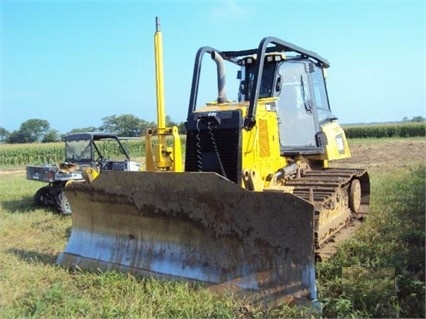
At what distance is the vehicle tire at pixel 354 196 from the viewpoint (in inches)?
259

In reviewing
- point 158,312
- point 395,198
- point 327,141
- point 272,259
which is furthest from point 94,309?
point 395,198

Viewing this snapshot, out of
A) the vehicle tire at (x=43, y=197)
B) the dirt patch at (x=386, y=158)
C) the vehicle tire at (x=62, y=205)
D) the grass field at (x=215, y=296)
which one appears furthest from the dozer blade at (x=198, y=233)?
the dirt patch at (x=386, y=158)

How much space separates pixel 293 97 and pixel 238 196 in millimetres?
2262

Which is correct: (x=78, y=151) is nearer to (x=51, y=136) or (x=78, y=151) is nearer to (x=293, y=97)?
(x=293, y=97)

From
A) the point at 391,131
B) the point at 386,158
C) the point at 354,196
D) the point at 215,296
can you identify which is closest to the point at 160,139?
the point at 215,296

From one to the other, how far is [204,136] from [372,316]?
2580 millimetres

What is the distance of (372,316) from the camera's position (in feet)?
11.8

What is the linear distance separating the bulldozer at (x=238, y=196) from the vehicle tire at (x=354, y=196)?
0.07 ft

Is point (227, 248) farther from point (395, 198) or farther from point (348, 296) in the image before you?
point (395, 198)

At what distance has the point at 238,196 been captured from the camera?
432 centimetres

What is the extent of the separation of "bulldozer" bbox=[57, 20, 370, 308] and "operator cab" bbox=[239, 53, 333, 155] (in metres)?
0.01

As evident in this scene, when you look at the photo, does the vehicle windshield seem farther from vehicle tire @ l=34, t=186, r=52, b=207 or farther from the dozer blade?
the dozer blade

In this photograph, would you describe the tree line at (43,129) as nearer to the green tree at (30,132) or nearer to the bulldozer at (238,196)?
the green tree at (30,132)

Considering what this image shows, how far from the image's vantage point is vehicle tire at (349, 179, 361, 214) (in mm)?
6570
